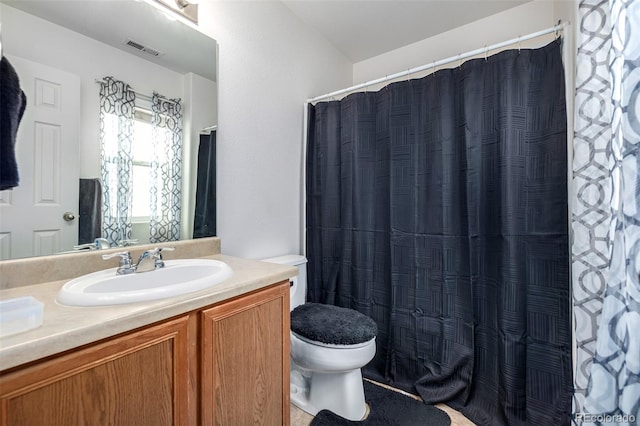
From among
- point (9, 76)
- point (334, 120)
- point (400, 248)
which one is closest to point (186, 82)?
point (9, 76)

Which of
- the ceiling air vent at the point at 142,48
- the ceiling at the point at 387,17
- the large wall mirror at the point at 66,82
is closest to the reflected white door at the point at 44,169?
the large wall mirror at the point at 66,82

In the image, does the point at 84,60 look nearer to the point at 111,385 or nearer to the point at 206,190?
the point at 206,190

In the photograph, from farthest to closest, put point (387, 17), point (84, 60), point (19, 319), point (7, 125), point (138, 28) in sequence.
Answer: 1. point (387, 17)
2. point (138, 28)
3. point (84, 60)
4. point (7, 125)
5. point (19, 319)

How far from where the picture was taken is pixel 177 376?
771 mm

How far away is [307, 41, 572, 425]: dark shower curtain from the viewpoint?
4.12ft

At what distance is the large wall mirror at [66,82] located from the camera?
36.2 inches

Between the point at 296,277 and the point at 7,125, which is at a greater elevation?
the point at 7,125

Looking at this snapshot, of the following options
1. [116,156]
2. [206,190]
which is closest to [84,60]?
[116,156]

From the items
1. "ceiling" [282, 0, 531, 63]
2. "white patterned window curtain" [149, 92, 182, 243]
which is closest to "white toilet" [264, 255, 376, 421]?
"white patterned window curtain" [149, 92, 182, 243]

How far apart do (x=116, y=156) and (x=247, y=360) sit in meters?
0.94

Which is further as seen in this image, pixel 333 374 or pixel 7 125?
pixel 333 374

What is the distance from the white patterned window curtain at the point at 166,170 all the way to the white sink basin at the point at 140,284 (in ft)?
0.65

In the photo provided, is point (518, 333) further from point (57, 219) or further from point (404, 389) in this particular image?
point (57, 219)

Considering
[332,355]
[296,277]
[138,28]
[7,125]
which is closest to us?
[7,125]
